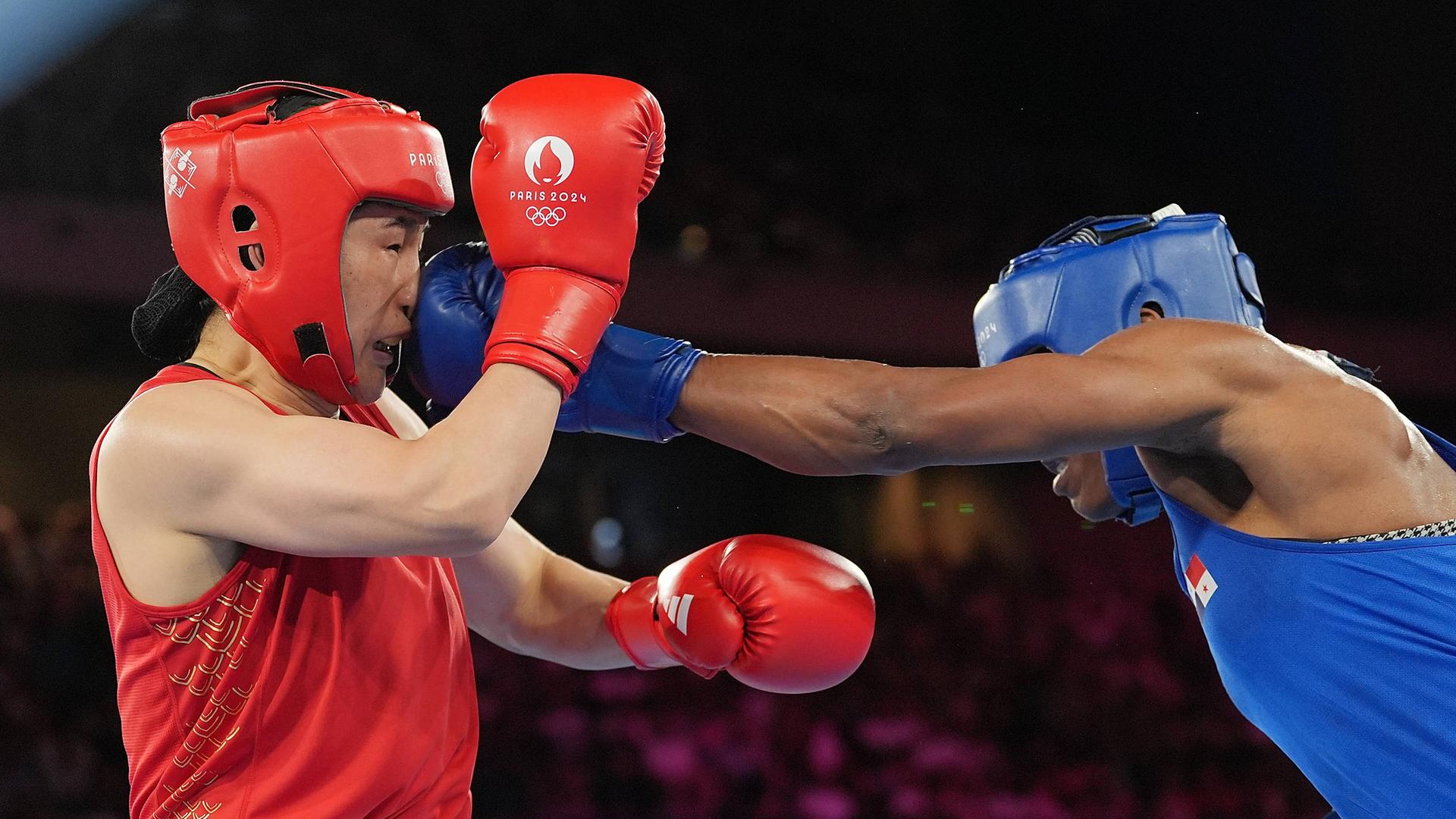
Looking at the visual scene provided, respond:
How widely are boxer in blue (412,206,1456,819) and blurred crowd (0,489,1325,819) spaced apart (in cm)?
488

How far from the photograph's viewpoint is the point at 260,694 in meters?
1.86

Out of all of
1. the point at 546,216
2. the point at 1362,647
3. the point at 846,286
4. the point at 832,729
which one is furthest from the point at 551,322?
the point at 846,286

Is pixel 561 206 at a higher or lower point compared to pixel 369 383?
higher

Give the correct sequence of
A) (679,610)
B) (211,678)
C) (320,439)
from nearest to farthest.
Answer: (320,439) → (211,678) → (679,610)

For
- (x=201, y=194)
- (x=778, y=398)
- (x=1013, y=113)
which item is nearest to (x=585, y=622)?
(x=778, y=398)

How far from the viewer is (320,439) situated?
68.0 inches

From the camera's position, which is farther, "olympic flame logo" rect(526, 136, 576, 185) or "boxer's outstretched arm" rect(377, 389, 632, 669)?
"boxer's outstretched arm" rect(377, 389, 632, 669)

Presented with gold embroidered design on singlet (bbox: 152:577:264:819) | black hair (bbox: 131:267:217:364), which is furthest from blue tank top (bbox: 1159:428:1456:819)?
black hair (bbox: 131:267:217:364)

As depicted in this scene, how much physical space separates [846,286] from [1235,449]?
7.25 meters

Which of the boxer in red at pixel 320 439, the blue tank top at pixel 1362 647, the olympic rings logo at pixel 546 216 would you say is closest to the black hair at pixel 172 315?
the boxer in red at pixel 320 439

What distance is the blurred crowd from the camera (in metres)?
6.25

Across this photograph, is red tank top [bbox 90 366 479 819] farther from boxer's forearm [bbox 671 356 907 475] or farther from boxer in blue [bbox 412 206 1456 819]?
boxer's forearm [bbox 671 356 907 475]

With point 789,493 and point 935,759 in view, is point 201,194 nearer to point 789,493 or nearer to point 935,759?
point 935,759

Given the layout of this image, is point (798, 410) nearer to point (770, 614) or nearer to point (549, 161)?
point (770, 614)
